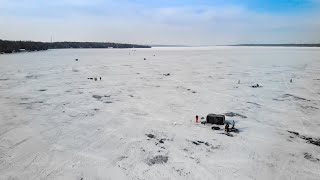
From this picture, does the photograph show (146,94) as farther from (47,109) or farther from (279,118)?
(279,118)

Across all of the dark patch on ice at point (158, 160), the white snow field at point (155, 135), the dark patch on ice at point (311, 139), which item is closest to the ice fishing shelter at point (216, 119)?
the white snow field at point (155, 135)

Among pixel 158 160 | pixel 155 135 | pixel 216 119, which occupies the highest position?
pixel 216 119

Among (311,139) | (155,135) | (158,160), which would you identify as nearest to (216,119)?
(155,135)

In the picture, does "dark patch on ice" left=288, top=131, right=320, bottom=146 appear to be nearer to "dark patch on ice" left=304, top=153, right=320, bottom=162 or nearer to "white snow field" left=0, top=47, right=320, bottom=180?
"white snow field" left=0, top=47, right=320, bottom=180

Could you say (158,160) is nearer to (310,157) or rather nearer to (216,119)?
Result: (216,119)

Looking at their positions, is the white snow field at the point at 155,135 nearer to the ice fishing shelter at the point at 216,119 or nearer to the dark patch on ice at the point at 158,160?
the dark patch on ice at the point at 158,160

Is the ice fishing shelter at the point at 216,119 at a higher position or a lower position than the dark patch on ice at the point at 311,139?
higher

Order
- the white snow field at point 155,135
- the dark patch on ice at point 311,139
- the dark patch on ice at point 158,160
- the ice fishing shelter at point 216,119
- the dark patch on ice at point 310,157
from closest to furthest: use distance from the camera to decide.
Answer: the white snow field at point 155,135, the dark patch on ice at point 158,160, the dark patch on ice at point 310,157, the dark patch on ice at point 311,139, the ice fishing shelter at point 216,119

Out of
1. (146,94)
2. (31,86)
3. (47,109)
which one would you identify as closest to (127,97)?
(146,94)
